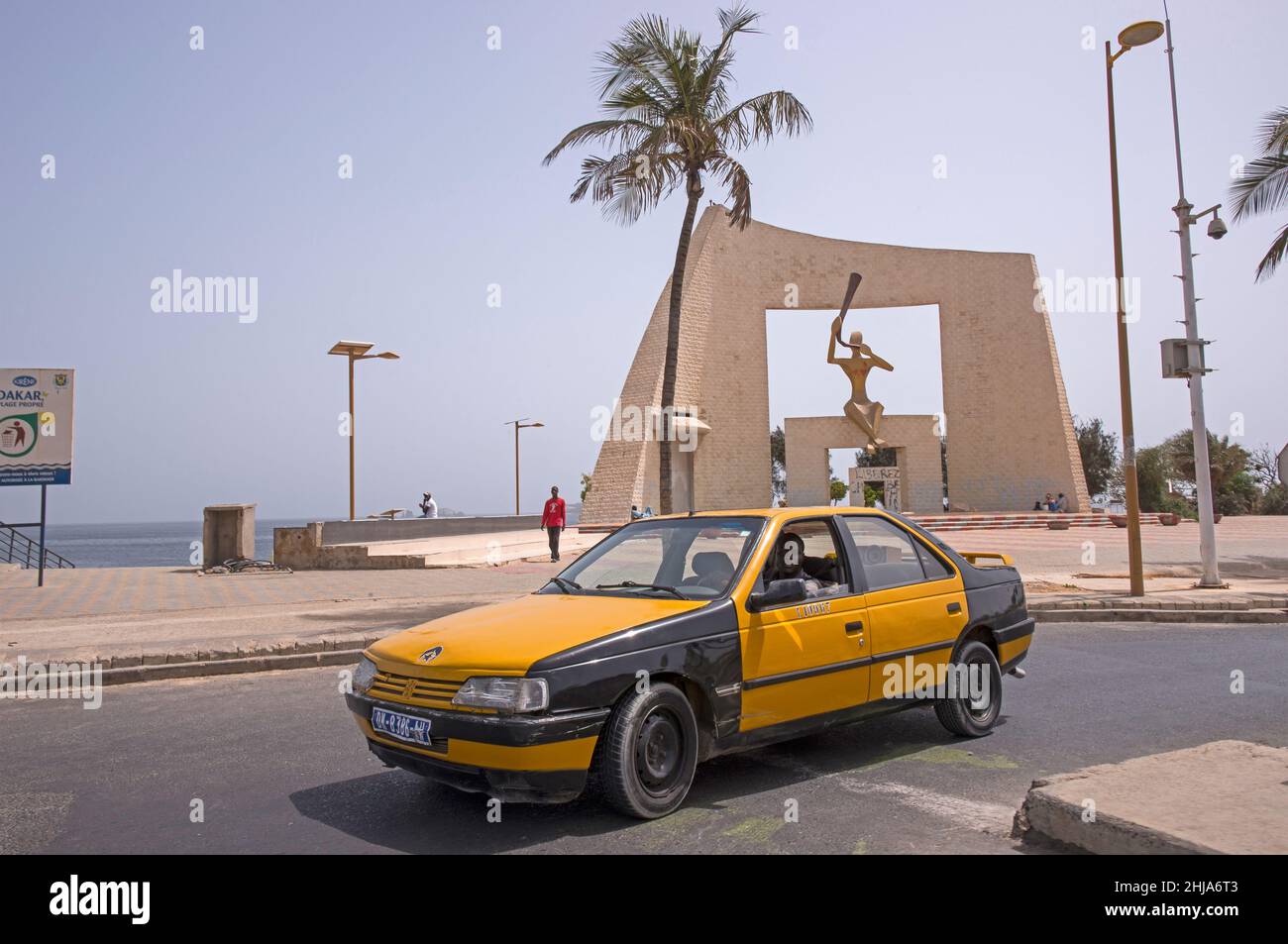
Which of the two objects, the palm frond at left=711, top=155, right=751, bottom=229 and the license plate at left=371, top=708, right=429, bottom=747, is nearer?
the license plate at left=371, top=708, right=429, bottom=747

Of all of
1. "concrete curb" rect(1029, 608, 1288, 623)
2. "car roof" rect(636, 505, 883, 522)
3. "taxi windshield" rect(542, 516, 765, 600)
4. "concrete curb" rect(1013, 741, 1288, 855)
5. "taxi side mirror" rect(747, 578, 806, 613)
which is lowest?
"concrete curb" rect(1029, 608, 1288, 623)

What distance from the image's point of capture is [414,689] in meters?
4.34

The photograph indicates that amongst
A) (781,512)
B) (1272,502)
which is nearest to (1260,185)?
(781,512)

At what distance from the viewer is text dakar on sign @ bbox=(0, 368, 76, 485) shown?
55.1 ft

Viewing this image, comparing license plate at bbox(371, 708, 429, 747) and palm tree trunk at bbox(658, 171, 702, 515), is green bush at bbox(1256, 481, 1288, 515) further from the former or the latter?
license plate at bbox(371, 708, 429, 747)

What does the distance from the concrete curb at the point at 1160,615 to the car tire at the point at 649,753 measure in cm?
883

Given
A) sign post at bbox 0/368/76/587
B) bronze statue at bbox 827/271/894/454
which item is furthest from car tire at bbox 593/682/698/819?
bronze statue at bbox 827/271/894/454

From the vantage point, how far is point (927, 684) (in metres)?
5.71

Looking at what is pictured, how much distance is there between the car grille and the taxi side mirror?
1.57m

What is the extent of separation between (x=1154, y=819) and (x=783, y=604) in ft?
6.42

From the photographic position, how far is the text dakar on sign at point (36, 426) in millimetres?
16781

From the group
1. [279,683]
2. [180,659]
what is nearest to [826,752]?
[279,683]
